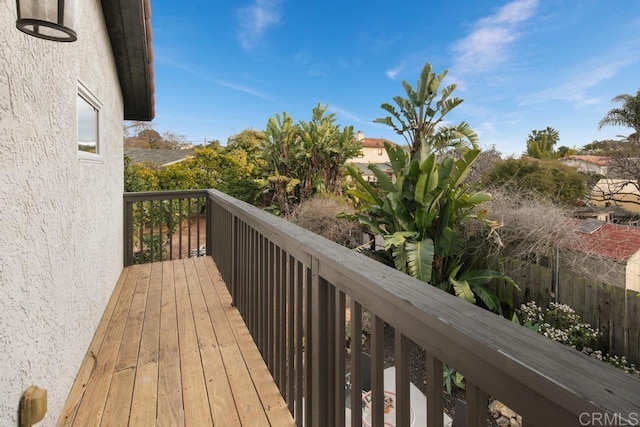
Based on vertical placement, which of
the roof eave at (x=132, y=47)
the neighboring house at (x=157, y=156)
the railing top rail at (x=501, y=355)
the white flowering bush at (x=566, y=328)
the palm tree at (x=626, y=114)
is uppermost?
the palm tree at (x=626, y=114)

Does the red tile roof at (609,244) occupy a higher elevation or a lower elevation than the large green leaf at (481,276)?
higher

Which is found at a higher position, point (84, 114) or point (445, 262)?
point (84, 114)

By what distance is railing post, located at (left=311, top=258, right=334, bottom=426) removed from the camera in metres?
1.28

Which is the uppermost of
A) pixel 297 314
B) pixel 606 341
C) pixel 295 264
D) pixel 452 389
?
pixel 295 264

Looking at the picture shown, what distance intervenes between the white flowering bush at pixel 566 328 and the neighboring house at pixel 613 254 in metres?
1.02

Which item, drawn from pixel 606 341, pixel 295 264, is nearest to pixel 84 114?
pixel 295 264

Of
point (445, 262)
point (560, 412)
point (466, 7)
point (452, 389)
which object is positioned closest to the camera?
point (560, 412)

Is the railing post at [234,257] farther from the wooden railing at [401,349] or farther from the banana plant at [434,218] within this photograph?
the banana plant at [434,218]

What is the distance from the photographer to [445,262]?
534 cm

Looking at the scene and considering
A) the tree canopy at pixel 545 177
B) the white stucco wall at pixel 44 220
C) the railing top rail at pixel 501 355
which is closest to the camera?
the railing top rail at pixel 501 355

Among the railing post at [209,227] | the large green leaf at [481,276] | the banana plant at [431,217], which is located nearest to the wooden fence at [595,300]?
the large green leaf at [481,276]

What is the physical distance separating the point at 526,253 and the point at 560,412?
5.17 metres

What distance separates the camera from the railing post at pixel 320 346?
50.4 inches

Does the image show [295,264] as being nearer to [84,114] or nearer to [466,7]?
[84,114]
